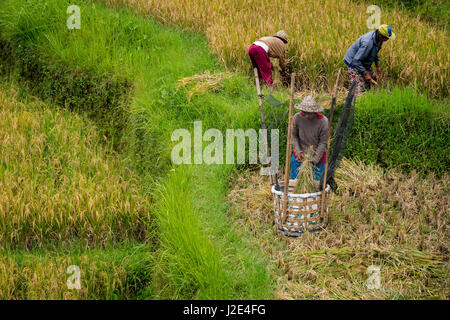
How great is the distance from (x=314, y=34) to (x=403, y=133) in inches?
91.2

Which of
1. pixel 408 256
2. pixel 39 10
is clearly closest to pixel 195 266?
pixel 408 256

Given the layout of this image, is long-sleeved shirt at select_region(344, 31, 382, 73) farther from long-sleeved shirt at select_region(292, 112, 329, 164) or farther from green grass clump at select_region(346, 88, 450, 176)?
long-sleeved shirt at select_region(292, 112, 329, 164)

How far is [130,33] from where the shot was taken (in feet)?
25.8

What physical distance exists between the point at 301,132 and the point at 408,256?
149 cm

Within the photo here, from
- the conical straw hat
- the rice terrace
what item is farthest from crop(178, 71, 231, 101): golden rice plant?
the conical straw hat

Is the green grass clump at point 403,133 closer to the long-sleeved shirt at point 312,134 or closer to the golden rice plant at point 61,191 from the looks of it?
the long-sleeved shirt at point 312,134

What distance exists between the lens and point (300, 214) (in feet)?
13.2

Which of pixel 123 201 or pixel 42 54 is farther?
pixel 42 54

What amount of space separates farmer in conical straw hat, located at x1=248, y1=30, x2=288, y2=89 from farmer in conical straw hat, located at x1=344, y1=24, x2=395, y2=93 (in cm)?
84

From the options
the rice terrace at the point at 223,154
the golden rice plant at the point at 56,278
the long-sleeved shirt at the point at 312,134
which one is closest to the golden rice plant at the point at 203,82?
the rice terrace at the point at 223,154

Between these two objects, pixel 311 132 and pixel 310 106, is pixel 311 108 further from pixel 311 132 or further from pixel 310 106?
pixel 311 132

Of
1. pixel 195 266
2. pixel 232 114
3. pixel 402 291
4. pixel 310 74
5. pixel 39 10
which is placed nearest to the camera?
pixel 402 291

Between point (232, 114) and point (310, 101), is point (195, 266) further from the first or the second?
point (232, 114)

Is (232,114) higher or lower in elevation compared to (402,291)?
higher
